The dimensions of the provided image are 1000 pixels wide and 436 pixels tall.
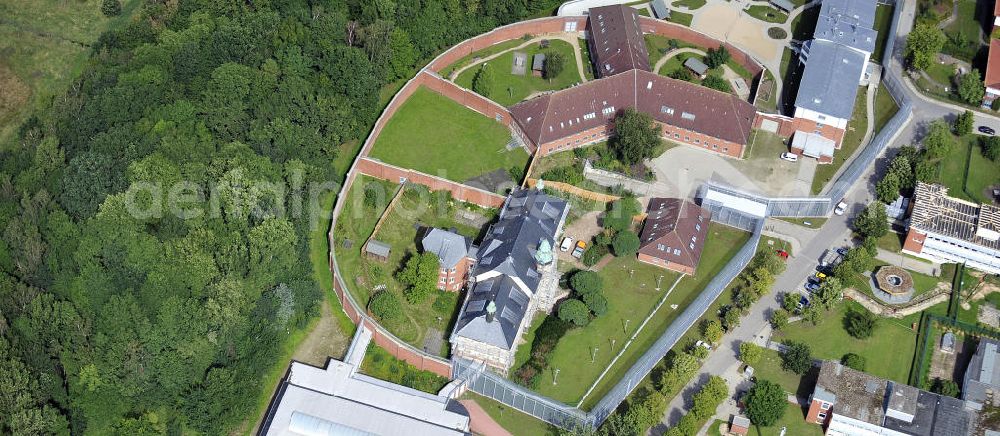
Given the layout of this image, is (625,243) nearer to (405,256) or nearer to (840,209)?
(405,256)

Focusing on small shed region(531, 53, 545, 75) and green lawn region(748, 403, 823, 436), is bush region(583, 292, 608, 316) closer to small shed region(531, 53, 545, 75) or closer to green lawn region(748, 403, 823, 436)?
green lawn region(748, 403, 823, 436)

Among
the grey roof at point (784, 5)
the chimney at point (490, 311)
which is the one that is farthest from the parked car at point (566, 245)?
the grey roof at point (784, 5)

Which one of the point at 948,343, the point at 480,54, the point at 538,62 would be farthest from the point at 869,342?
the point at 480,54

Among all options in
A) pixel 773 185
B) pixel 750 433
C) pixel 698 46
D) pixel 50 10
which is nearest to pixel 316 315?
pixel 750 433

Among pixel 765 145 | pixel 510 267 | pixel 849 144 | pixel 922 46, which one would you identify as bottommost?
pixel 510 267

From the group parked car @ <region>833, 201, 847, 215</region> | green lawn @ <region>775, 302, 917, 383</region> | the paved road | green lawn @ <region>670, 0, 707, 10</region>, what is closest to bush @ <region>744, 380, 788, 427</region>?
the paved road
